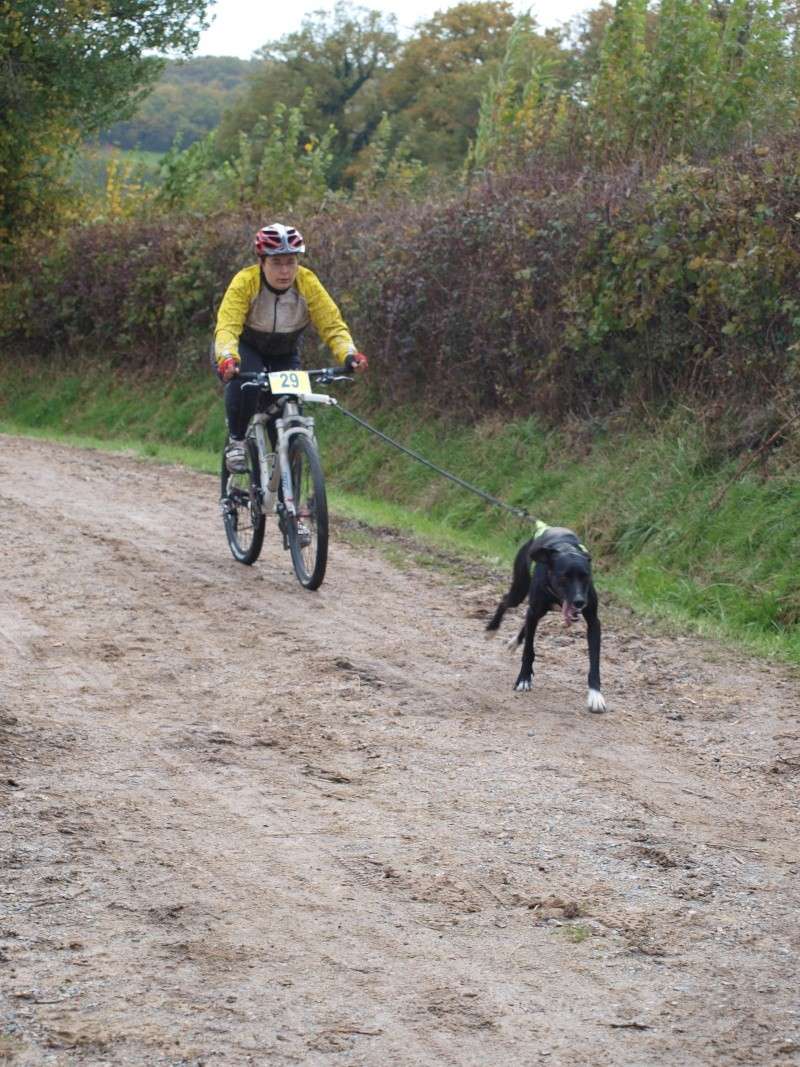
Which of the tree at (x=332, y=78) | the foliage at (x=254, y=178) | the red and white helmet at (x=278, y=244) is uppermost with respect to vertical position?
the tree at (x=332, y=78)

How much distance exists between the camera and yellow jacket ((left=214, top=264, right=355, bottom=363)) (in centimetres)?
998

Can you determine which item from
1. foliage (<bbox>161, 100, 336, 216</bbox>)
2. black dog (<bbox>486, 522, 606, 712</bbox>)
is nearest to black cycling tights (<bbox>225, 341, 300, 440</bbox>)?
black dog (<bbox>486, 522, 606, 712</bbox>)

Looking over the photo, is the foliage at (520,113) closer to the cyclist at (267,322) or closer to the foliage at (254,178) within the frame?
the foliage at (254,178)

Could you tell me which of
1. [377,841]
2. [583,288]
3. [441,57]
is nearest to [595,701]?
[377,841]

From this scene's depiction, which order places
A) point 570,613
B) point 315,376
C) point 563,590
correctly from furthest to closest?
point 315,376 < point 563,590 < point 570,613

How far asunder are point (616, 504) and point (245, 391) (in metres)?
3.54

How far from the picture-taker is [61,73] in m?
25.1

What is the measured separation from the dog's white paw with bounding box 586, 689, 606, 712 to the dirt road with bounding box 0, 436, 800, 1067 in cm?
11

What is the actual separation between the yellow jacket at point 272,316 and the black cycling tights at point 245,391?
0.05 meters

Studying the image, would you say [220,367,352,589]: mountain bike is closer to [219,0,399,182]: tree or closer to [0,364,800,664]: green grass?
[0,364,800,664]: green grass

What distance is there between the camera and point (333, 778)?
5902mm

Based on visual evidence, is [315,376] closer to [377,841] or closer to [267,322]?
[267,322]

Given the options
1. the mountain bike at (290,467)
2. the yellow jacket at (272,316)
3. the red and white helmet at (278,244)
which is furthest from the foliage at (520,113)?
the mountain bike at (290,467)

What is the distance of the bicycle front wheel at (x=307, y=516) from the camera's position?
9.55m
